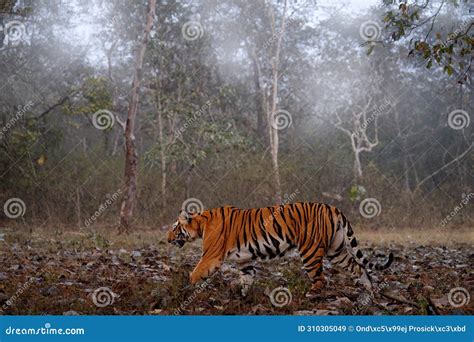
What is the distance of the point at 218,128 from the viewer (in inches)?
286

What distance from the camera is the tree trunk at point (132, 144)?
22.9ft

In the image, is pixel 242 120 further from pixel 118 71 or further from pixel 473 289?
pixel 473 289

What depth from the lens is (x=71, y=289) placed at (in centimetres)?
531

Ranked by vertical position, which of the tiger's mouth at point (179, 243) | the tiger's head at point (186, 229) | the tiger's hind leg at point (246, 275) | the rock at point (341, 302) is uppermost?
the tiger's head at point (186, 229)

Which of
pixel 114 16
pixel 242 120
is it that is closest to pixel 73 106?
pixel 114 16

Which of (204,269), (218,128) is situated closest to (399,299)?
(204,269)

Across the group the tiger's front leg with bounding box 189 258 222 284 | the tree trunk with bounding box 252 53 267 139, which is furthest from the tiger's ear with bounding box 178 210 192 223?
the tree trunk with bounding box 252 53 267 139

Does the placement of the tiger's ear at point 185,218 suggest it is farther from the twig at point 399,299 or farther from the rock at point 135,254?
the twig at point 399,299

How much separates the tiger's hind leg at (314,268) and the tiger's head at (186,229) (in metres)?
0.97

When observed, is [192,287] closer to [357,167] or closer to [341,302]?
[341,302]

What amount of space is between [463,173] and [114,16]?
4677 millimetres

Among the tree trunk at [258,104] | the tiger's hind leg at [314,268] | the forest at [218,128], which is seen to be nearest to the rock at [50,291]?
the forest at [218,128]

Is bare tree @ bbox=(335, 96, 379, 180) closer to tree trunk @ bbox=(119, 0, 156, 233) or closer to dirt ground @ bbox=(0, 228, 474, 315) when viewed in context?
dirt ground @ bbox=(0, 228, 474, 315)

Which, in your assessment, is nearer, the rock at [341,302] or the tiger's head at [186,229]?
the rock at [341,302]
